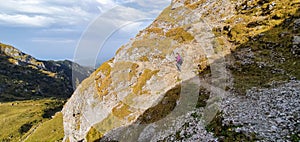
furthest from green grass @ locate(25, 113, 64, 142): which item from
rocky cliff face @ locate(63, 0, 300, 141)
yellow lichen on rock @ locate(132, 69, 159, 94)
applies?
yellow lichen on rock @ locate(132, 69, 159, 94)

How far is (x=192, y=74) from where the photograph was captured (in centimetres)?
4269

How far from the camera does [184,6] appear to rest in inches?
3408

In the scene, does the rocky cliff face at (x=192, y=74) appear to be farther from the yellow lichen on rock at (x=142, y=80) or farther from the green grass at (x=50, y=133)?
the green grass at (x=50, y=133)

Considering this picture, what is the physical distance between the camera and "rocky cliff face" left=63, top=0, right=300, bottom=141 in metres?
28.4

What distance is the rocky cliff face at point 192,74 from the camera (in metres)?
28.4

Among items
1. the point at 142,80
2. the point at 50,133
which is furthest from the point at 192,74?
the point at 50,133

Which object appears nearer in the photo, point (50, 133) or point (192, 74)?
point (192, 74)

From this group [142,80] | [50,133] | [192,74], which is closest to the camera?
[192,74]

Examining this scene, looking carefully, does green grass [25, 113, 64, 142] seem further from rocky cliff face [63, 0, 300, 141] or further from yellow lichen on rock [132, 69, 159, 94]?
yellow lichen on rock [132, 69, 159, 94]

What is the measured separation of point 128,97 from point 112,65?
59.5 ft

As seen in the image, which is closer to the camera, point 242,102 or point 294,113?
point 294,113

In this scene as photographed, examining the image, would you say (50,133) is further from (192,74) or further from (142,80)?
(192,74)

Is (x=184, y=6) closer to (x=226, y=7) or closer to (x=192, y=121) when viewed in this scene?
(x=226, y=7)

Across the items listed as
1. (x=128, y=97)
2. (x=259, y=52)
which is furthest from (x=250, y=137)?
(x=128, y=97)
